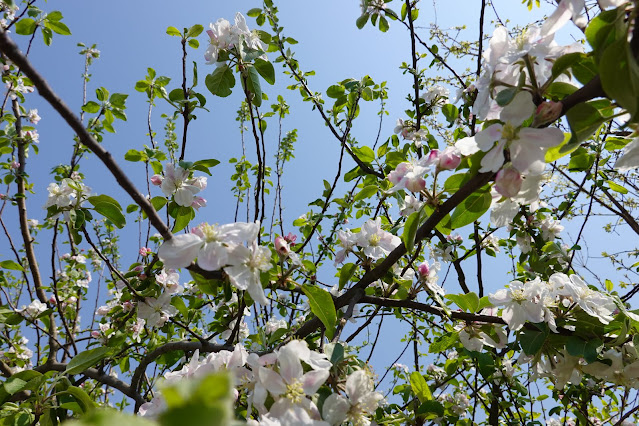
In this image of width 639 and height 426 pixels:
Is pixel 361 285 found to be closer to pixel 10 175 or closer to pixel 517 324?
pixel 517 324

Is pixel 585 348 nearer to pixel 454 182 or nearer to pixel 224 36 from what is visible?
pixel 454 182

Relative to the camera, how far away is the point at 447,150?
1007 millimetres

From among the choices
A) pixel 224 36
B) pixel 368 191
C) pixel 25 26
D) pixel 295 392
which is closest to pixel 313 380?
pixel 295 392

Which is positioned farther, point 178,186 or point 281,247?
point 178,186

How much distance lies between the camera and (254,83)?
156cm

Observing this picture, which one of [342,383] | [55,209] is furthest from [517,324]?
[55,209]

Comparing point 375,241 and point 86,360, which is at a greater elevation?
point 375,241

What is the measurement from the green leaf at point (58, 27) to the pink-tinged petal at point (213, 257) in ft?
6.08

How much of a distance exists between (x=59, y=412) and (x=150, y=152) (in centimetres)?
98

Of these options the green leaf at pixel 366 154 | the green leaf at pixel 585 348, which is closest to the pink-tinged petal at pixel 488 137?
the green leaf at pixel 585 348

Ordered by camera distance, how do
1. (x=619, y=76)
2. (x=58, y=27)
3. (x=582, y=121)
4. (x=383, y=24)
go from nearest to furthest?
(x=619, y=76), (x=582, y=121), (x=58, y=27), (x=383, y=24)

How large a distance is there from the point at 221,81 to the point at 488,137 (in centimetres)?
109

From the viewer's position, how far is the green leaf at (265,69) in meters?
1.56

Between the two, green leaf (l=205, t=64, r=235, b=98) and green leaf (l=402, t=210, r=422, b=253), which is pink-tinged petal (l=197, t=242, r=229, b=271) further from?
green leaf (l=205, t=64, r=235, b=98)
